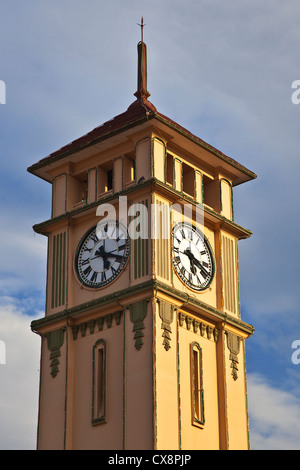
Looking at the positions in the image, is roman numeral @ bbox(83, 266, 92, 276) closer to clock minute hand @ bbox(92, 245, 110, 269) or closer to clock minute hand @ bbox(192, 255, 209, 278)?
clock minute hand @ bbox(92, 245, 110, 269)

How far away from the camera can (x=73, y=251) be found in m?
54.8

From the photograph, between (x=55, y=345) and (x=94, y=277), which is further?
(x=94, y=277)

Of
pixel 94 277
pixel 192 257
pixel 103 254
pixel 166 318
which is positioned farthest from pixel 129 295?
pixel 192 257

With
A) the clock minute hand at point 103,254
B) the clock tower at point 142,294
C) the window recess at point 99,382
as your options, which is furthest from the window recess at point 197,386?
the clock minute hand at point 103,254

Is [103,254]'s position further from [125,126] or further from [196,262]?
[125,126]

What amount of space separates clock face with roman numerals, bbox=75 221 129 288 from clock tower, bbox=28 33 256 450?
0.15 ft

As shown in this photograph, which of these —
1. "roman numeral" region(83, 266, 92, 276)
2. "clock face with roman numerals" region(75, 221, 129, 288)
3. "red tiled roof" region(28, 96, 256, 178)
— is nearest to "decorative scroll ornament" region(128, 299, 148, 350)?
"clock face with roman numerals" region(75, 221, 129, 288)

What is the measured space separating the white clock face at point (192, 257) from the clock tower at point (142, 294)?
46 mm

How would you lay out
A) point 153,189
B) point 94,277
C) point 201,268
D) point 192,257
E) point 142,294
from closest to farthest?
point 142,294 → point 153,189 → point 94,277 → point 192,257 → point 201,268

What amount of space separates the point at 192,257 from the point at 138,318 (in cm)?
A: 389

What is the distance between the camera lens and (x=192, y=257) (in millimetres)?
54062

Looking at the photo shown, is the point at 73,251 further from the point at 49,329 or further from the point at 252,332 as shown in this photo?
the point at 252,332

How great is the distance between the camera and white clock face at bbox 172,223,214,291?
53.3 metres

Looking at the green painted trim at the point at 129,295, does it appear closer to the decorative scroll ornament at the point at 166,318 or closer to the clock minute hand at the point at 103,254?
the decorative scroll ornament at the point at 166,318
